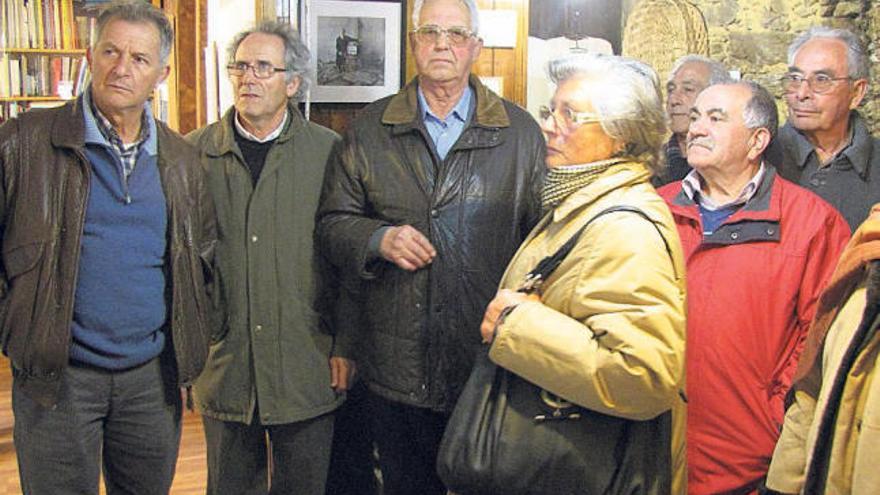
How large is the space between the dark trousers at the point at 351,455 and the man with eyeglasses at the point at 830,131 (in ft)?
4.64

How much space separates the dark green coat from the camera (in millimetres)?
2521

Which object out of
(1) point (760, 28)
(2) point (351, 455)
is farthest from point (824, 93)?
(1) point (760, 28)

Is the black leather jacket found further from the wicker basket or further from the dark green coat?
the wicker basket

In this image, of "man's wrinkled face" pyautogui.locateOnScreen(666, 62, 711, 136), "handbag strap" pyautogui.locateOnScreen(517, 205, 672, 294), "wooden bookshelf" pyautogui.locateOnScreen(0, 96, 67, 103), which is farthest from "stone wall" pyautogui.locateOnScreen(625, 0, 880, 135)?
"wooden bookshelf" pyautogui.locateOnScreen(0, 96, 67, 103)

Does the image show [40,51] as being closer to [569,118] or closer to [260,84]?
[260,84]

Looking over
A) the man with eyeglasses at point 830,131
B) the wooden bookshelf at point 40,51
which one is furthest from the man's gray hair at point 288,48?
the wooden bookshelf at point 40,51

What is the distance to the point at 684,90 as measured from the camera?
9.53ft

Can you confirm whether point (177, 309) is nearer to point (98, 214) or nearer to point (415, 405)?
point (98, 214)

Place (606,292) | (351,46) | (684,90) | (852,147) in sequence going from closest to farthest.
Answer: (606,292)
(852,147)
(684,90)
(351,46)

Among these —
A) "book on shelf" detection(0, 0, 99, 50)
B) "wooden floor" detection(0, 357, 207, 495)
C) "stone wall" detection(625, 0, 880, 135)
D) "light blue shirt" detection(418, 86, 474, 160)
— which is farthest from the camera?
"book on shelf" detection(0, 0, 99, 50)

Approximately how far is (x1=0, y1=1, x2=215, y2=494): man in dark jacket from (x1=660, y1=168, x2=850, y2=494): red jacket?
48.1 inches

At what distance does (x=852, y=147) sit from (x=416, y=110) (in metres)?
1.15

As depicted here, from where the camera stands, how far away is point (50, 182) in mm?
2164

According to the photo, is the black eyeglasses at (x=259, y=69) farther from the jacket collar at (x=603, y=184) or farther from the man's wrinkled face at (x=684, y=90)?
the man's wrinkled face at (x=684, y=90)
